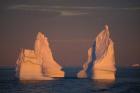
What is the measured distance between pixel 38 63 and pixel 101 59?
6.65 meters

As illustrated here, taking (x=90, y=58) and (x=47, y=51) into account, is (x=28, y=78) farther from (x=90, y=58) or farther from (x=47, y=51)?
(x=90, y=58)

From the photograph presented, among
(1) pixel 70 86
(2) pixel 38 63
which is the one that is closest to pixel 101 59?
(2) pixel 38 63

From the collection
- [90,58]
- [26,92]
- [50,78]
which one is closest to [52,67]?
[50,78]

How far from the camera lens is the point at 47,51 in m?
53.3

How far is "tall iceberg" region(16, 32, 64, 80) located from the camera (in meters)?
49.6

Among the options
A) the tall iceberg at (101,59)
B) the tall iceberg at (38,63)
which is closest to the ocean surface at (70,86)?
the tall iceberg at (101,59)

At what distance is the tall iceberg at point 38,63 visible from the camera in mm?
49625

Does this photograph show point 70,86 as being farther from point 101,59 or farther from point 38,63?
point 38,63

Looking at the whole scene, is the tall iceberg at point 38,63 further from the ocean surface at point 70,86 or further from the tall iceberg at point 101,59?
the tall iceberg at point 101,59

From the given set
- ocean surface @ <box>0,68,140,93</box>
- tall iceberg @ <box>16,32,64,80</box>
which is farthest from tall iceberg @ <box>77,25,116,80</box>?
tall iceberg @ <box>16,32,64,80</box>

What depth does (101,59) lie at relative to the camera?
50000 millimetres

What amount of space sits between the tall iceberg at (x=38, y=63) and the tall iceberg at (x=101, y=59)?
12.1ft

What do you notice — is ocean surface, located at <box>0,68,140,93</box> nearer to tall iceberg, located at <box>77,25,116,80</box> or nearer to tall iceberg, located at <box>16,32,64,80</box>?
tall iceberg, located at <box>77,25,116,80</box>

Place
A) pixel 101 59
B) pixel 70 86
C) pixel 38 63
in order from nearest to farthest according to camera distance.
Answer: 1. pixel 70 86
2. pixel 101 59
3. pixel 38 63
